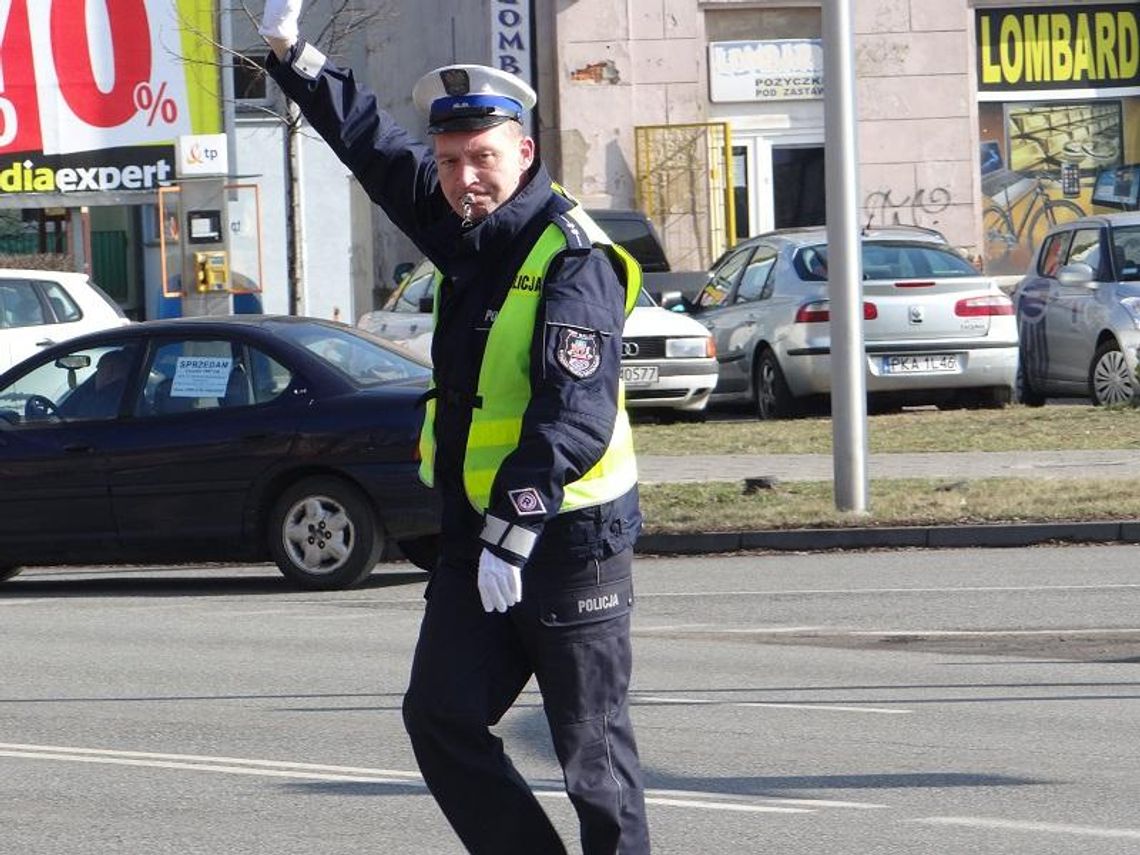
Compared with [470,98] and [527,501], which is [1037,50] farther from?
[527,501]

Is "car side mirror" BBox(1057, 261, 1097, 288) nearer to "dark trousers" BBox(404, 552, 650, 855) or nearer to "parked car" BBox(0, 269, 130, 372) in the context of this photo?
"parked car" BBox(0, 269, 130, 372)

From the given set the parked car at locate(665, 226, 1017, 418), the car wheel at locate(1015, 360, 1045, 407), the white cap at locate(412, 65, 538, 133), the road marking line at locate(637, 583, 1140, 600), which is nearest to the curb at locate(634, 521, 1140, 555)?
the road marking line at locate(637, 583, 1140, 600)

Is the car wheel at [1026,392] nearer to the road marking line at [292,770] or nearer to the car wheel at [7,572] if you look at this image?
the car wheel at [7,572]

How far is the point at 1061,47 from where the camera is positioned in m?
30.6

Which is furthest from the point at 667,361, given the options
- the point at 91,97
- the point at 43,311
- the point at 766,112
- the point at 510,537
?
the point at 91,97

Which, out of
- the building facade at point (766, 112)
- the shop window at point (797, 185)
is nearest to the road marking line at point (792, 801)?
the building facade at point (766, 112)

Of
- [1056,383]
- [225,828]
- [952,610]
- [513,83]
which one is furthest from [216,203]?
[513,83]

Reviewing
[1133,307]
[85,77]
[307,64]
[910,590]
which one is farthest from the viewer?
[85,77]

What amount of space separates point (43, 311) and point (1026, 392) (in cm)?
918

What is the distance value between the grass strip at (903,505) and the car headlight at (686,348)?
14.8ft

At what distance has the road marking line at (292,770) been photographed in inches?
263

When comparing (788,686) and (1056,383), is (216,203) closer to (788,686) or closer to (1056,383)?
(1056,383)

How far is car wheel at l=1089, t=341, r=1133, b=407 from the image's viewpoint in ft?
63.7

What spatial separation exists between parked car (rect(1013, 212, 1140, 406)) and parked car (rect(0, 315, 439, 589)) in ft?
27.3
